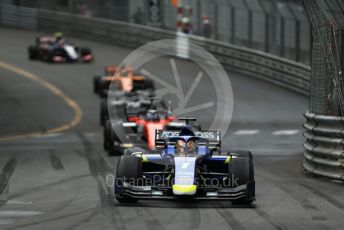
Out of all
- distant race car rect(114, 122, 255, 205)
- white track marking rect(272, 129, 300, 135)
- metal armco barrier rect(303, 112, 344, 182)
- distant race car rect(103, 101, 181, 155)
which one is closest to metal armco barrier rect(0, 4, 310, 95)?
white track marking rect(272, 129, 300, 135)

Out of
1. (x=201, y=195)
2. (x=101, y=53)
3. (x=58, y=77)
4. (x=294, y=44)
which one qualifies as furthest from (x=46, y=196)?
(x=101, y=53)

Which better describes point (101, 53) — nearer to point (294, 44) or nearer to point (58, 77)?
point (58, 77)

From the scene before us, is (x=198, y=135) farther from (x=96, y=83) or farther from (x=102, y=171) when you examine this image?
(x=96, y=83)

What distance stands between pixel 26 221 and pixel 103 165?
8.19 m

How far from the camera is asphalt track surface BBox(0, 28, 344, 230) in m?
12.7

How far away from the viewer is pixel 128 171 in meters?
14.6

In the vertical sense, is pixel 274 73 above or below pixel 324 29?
below

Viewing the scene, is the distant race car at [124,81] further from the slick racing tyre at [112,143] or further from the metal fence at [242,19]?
the slick racing tyre at [112,143]

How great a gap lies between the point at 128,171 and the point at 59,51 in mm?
32852

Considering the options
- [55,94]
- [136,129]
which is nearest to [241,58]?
[55,94]

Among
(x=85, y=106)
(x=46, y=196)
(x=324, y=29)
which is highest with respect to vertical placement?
(x=324, y=29)

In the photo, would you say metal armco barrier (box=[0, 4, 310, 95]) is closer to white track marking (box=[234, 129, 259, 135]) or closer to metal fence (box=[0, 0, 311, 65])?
metal fence (box=[0, 0, 311, 65])

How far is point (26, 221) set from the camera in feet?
40.9

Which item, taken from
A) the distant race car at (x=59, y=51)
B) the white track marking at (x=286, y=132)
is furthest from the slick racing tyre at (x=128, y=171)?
the distant race car at (x=59, y=51)
